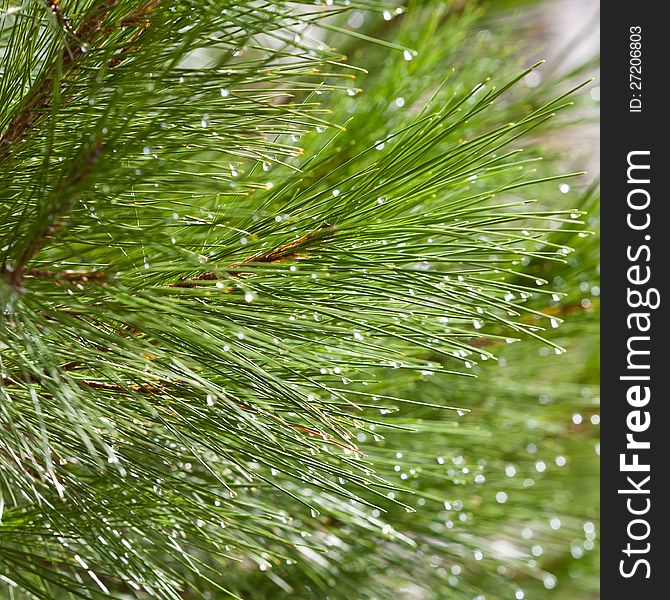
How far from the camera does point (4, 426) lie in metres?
0.28

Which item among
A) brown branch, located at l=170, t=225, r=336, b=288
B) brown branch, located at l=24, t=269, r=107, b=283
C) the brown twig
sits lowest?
brown branch, located at l=24, t=269, r=107, b=283

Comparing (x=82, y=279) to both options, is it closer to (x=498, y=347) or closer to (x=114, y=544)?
(x=114, y=544)

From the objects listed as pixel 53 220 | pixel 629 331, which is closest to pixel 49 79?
pixel 53 220

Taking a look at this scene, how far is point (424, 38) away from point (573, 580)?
45 cm

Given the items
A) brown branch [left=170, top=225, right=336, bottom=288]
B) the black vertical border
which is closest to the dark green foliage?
brown branch [left=170, top=225, right=336, bottom=288]

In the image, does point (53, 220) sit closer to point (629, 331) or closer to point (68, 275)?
point (68, 275)

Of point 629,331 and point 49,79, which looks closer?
point 49,79

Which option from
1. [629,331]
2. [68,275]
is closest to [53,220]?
[68,275]

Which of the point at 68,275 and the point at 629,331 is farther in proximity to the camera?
the point at 629,331

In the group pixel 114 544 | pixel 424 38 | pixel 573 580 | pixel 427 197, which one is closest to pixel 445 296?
pixel 427 197

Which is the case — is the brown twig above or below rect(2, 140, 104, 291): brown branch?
above

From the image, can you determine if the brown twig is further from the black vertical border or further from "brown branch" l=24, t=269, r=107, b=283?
the black vertical border

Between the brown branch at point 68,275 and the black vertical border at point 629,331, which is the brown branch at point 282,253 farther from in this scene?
the black vertical border at point 629,331

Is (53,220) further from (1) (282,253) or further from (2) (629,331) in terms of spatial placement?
(2) (629,331)
